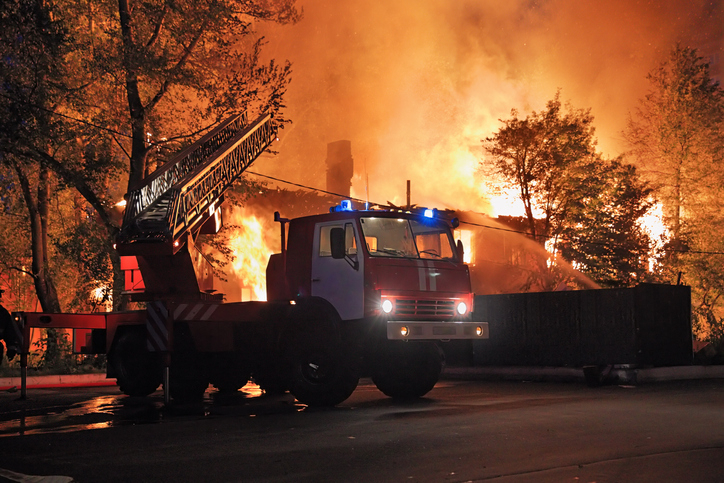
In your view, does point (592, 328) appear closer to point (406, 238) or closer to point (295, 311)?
point (406, 238)

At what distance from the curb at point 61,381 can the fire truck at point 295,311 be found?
5.06 meters

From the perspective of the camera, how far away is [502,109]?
7225cm

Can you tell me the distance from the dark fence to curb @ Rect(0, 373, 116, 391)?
961cm

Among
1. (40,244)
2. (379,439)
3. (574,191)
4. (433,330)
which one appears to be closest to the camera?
(379,439)

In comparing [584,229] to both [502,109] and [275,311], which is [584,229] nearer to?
[275,311]

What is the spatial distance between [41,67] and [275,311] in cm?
983

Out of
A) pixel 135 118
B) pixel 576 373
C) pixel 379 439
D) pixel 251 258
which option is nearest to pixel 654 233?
pixel 251 258

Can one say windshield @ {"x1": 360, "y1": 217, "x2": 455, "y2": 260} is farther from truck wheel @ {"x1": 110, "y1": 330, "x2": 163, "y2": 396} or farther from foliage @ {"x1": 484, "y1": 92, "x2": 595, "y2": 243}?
foliage @ {"x1": 484, "y1": 92, "x2": 595, "y2": 243}

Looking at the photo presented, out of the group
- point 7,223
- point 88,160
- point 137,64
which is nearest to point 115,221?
point 88,160

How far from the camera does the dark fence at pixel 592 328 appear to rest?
1783cm

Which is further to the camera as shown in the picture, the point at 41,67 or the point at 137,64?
the point at 137,64

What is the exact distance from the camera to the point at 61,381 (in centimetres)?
2031

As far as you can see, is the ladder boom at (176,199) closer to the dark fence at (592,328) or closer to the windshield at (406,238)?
the windshield at (406,238)

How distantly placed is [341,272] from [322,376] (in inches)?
68.2
